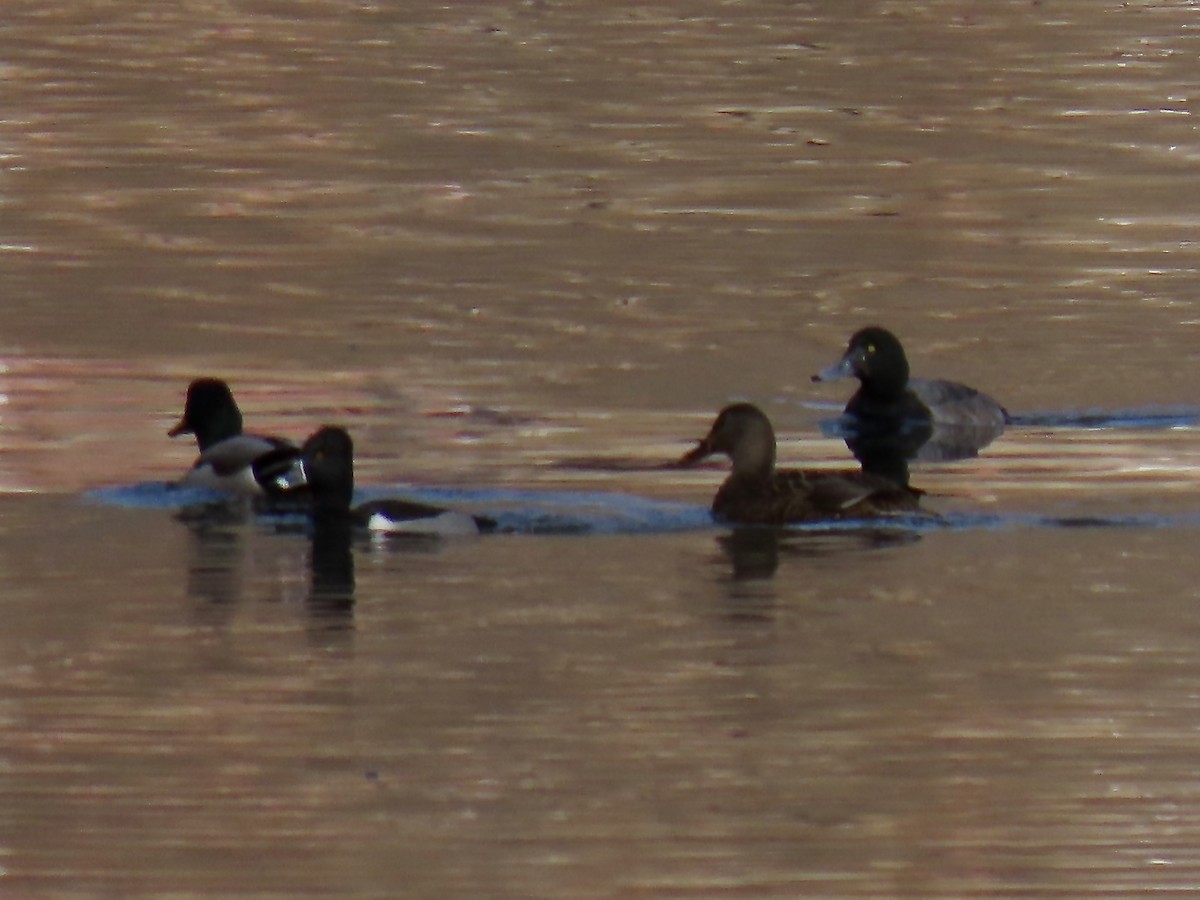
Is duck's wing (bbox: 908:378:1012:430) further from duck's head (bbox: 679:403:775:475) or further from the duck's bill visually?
duck's head (bbox: 679:403:775:475)

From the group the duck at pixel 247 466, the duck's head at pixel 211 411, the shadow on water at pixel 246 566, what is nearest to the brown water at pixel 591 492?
the shadow on water at pixel 246 566

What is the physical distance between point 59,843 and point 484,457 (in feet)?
22.0

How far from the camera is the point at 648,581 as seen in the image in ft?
40.7

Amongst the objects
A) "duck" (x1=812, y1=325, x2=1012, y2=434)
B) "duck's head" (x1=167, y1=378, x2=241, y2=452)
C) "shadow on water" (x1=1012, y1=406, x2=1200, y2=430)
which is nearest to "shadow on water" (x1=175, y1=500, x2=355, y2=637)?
"duck's head" (x1=167, y1=378, x2=241, y2=452)

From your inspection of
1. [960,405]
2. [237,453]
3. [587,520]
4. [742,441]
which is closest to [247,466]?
[237,453]

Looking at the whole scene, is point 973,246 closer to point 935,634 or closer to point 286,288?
point 286,288

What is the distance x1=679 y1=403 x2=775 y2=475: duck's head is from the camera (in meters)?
14.3

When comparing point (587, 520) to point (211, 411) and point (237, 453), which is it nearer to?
point (237, 453)

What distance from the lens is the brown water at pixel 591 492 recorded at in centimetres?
894

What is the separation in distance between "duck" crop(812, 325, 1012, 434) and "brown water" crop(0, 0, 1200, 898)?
411 mm

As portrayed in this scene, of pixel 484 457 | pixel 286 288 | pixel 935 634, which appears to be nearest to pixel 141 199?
pixel 286 288

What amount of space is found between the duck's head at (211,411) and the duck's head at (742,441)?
7.55ft

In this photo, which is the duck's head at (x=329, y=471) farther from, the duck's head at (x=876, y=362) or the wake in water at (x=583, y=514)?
the duck's head at (x=876, y=362)

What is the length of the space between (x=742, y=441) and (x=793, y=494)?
530 mm
